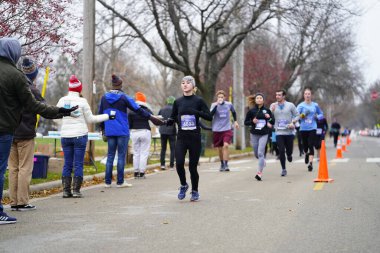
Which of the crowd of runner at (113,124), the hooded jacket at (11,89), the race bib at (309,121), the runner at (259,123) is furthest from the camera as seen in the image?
the race bib at (309,121)

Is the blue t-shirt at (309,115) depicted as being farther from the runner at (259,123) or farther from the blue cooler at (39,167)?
the blue cooler at (39,167)

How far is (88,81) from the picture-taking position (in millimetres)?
17484

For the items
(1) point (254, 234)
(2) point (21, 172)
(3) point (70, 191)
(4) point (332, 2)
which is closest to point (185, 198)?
(3) point (70, 191)

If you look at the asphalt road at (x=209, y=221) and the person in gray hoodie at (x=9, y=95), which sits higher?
the person in gray hoodie at (x=9, y=95)

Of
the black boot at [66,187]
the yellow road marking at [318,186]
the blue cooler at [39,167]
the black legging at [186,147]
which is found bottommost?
the yellow road marking at [318,186]

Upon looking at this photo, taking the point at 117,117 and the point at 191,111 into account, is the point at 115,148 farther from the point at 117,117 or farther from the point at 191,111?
the point at 191,111

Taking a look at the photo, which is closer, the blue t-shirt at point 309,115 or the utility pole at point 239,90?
the blue t-shirt at point 309,115

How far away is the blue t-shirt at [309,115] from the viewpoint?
55.2ft

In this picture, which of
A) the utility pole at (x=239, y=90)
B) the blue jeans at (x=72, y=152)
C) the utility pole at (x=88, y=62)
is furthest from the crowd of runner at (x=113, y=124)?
the utility pole at (x=239, y=90)

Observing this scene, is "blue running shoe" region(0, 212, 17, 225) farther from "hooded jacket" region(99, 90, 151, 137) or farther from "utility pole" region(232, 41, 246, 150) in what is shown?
"utility pole" region(232, 41, 246, 150)

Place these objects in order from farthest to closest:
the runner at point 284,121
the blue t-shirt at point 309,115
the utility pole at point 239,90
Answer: the utility pole at point 239,90 < the blue t-shirt at point 309,115 < the runner at point 284,121

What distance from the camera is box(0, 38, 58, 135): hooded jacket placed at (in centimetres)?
796

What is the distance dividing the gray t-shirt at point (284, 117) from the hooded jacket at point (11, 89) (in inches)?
340

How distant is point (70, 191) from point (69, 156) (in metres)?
0.59
